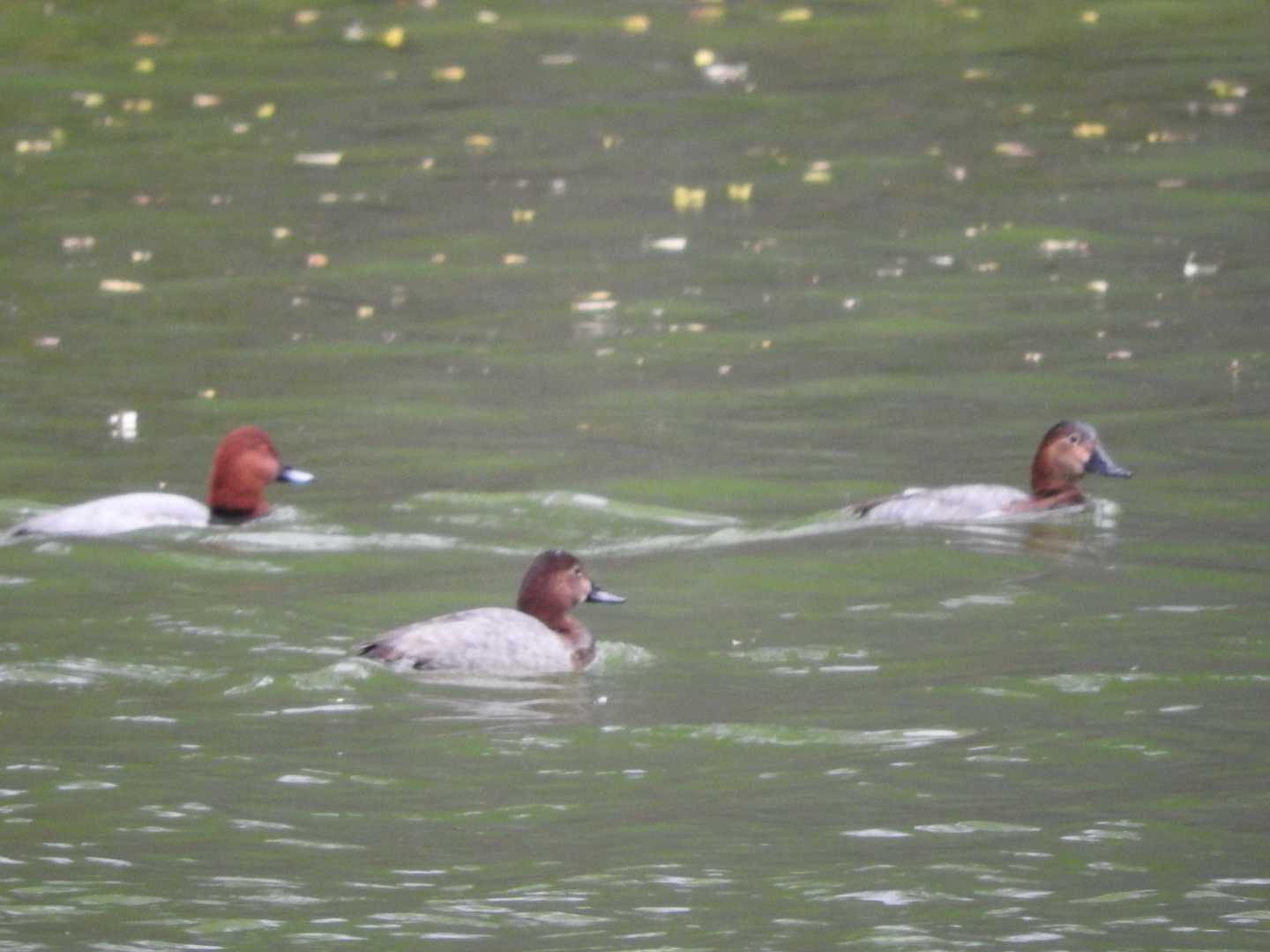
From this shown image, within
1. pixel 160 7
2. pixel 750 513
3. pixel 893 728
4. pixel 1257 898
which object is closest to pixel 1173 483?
pixel 750 513

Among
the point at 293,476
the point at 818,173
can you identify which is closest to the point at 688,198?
the point at 818,173

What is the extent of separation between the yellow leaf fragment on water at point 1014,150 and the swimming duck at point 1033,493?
30.3 feet

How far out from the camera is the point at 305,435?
49.4 feet

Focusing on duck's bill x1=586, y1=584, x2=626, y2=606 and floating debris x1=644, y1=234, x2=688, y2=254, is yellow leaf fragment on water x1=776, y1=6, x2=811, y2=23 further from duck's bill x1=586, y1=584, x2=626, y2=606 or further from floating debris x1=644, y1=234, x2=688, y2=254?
duck's bill x1=586, y1=584, x2=626, y2=606

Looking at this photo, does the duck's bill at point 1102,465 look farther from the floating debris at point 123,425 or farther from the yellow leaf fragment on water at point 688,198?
the yellow leaf fragment on water at point 688,198

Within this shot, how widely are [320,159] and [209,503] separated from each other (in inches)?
416

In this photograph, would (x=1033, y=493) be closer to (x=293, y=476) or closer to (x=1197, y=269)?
(x=293, y=476)

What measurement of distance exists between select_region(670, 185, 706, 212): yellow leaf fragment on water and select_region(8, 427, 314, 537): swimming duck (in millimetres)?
8145

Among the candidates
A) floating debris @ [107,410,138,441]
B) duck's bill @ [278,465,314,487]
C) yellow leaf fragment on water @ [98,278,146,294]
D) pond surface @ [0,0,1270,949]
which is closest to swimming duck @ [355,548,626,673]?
pond surface @ [0,0,1270,949]

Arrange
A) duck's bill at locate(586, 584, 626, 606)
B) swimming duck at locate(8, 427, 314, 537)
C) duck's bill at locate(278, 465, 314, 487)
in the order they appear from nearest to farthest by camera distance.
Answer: duck's bill at locate(586, 584, 626, 606)
swimming duck at locate(8, 427, 314, 537)
duck's bill at locate(278, 465, 314, 487)

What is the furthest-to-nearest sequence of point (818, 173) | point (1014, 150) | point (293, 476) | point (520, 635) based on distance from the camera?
point (1014, 150) < point (818, 173) < point (293, 476) < point (520, 635)

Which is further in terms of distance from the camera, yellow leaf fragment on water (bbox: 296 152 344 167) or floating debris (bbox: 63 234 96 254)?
yellow leaf fragment on water (bbox: 296 152 344 167)

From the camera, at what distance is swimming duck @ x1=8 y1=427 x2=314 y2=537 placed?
12500 millimetres

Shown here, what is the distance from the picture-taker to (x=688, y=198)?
2161 centimetres
